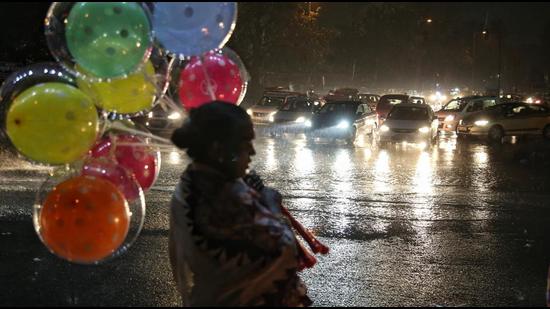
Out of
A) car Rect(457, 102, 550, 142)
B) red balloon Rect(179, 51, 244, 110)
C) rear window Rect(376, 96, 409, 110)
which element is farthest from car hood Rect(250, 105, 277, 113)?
red balloon Rect(179, 51, 244, 110)

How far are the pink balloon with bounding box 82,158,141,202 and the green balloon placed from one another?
0.45m

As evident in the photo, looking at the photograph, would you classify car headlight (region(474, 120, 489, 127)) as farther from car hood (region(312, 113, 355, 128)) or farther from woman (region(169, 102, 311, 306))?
woman (region(169, 102, 311, 306))

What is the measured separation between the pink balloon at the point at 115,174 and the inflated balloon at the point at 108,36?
Result: 1.43 feet

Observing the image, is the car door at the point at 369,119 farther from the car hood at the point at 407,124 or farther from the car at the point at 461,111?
the car at the point at 461,111

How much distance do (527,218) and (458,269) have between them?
3.30 metres

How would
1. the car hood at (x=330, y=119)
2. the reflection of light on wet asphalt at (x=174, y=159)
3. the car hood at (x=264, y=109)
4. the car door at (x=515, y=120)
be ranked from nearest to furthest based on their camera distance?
the reflection of light on wet asphalt at (x=174, y=159) → the car hood at (x=330, y=119) → the car door at (x=515, y=120) → the car hood at (x=264, y=109)

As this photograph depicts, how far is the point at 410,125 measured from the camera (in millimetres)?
22344

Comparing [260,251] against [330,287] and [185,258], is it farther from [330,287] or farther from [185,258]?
[330,287]

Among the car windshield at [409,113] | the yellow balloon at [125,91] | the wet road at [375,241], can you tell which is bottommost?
the wet road at [375,241]

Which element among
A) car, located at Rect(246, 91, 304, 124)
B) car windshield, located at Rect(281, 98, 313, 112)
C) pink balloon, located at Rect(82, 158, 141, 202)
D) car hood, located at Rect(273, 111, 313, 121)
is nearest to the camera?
pink balloon, located at Rect(82, 158, 141, 202)

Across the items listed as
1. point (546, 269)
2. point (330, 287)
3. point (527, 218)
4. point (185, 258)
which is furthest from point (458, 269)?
point (185, 258)

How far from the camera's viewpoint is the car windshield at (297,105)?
27797mm

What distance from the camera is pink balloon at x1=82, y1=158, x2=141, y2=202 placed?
3.14 meters

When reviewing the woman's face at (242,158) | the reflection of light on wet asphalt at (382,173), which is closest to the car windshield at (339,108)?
the reflection of light on wet asphalt at (382,173)
